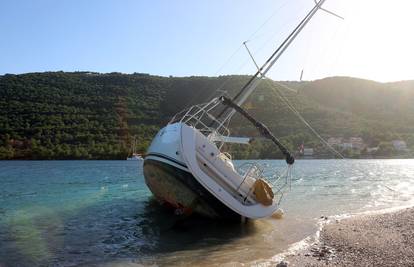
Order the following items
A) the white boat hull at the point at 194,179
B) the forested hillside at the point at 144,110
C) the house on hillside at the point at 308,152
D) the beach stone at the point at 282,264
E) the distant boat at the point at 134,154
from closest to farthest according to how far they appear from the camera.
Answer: the beach stone at the point at 282,264 → the white boat hull at the point at 194,179 → the distant boat at the point at 134,154 → the forested hillside at the point at 144,110 → the house on hillside at the point at 308,152

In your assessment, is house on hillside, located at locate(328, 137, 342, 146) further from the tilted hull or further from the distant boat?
the tilted hull

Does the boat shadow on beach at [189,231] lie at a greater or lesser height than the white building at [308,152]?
greater

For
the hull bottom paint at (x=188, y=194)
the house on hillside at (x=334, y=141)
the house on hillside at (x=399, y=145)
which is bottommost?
the house on hillside at (x=399, y=145)

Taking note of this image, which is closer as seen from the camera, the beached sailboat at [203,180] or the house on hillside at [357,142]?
the beached sailboat at [203,180]

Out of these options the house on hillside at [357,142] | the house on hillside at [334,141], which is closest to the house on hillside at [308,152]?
the house on hillside at [334,141]

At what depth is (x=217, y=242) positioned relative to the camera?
12664mm

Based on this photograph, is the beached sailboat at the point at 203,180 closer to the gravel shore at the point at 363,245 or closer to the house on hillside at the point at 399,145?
the gravel shore at the point at 363,245

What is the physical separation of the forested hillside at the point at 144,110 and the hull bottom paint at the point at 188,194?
5900 centimetres

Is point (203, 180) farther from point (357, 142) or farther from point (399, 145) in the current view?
point (399, 145)

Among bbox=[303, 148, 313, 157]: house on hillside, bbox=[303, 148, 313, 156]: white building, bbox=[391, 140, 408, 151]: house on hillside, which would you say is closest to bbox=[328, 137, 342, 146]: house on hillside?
bbox=[303, 148, 313, 157]: house on hillside

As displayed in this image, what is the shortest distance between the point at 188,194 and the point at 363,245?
535 centimetres

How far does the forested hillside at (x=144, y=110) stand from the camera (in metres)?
83.2

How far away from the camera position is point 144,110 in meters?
99.6

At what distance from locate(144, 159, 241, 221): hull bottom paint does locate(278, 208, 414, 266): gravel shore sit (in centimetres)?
317
